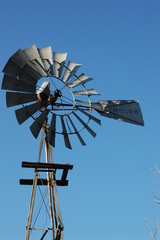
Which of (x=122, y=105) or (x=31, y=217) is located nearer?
(x=31, y=217)

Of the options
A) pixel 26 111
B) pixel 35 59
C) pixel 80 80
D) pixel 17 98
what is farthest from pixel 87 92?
pixel 17 98

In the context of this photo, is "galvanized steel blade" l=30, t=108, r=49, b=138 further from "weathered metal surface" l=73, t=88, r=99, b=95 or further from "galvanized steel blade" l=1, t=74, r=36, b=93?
"weathered metal surface" l=73, t=88, r=99, b=95

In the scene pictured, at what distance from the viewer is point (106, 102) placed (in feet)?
38.0

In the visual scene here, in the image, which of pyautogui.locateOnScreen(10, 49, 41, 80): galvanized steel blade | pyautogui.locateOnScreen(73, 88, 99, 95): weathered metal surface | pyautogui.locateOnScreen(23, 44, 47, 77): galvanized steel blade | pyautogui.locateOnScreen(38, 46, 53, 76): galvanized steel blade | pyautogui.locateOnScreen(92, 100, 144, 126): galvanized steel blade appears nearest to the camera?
pyautogui.locateOnScreen(10, 49, 41, 80): galvanized steel blade

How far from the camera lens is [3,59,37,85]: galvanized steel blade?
10047 millimetres

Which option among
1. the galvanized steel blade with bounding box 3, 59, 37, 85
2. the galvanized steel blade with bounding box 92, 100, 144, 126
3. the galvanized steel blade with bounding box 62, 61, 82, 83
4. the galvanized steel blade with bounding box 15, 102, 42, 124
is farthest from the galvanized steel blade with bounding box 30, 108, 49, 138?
the galvanized steel blade with bounding box 92, 100, 144, 126

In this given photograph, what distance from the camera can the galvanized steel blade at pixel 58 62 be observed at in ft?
35.2

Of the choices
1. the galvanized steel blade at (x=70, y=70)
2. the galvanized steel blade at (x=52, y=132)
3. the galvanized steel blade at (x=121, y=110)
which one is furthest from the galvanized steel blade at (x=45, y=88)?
the galvanized steel blade at (x=121, y=110)

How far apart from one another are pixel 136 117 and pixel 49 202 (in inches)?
126

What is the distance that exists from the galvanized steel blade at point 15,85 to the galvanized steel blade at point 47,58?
53cm

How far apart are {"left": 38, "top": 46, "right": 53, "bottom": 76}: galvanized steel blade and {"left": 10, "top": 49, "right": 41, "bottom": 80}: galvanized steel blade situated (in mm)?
269

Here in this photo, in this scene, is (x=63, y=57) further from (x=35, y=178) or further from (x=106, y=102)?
(x=35, y=178)

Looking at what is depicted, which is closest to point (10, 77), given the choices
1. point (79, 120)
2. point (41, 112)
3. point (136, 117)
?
point (41, 112)

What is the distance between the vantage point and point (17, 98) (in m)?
10.2
